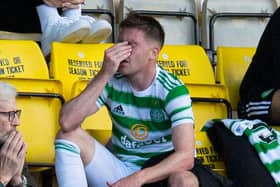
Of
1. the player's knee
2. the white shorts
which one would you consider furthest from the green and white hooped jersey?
the player's knee

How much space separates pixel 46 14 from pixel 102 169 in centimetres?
167

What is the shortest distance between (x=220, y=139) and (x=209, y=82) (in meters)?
0.83

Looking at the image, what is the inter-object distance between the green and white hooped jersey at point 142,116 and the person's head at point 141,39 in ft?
0.32

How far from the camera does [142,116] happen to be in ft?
16.7

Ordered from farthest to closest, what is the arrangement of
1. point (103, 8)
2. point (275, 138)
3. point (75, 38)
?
point (103, 8) → point (75, 38) → point (275, 138)

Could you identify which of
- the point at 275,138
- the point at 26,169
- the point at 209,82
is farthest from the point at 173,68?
the point at 26,169

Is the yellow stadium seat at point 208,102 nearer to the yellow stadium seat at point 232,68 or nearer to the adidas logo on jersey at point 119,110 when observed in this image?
the yellow stadium seat at point 232,68

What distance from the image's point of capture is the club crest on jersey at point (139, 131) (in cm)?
510

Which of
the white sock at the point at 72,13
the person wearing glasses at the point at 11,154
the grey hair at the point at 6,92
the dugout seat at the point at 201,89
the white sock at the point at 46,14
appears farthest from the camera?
the white sock at the point at 72,13

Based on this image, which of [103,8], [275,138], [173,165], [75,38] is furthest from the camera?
[103,8]

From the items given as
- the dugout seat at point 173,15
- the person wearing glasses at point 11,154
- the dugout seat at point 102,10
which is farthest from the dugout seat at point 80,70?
the dugout seat at point 173,15

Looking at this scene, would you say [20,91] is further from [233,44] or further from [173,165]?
[233,44]

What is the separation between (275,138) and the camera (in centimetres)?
526

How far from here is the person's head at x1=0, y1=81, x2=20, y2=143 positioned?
15.9 ft
